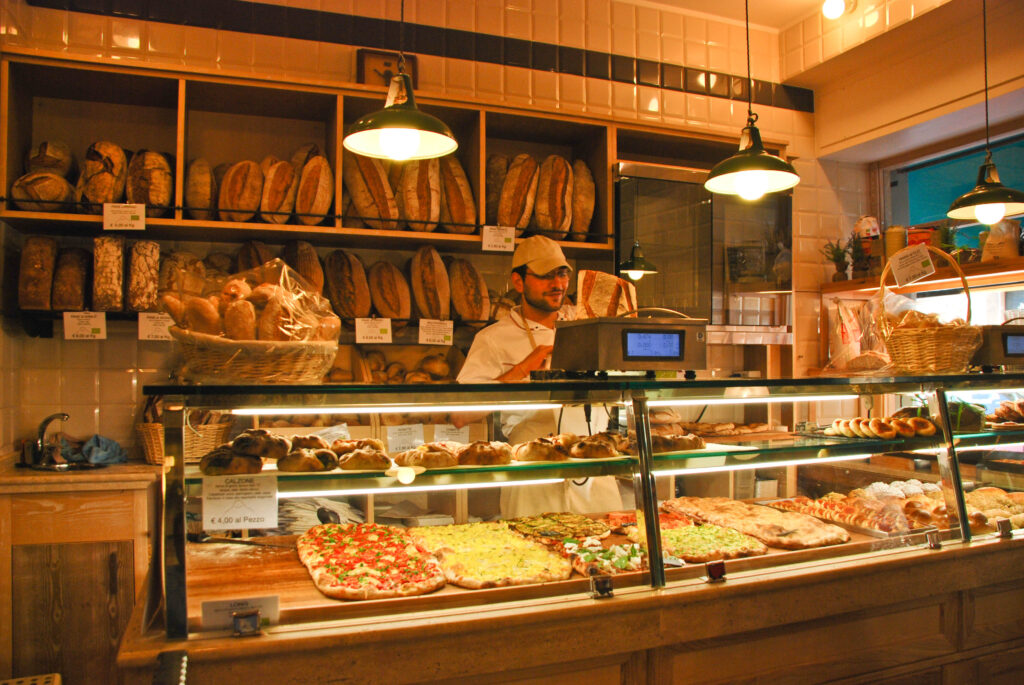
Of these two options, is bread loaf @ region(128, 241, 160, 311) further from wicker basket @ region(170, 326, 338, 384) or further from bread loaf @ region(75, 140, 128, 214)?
wicker basket @ region(170, 326, 338, 384)

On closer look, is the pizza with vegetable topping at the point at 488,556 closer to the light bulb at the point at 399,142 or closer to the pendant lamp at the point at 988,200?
the light bulb at the point at 399,142

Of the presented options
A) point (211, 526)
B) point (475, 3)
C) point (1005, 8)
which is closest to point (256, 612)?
point (211, 526)

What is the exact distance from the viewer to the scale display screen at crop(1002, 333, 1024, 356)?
2.65m

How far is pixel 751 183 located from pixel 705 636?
1.83 m

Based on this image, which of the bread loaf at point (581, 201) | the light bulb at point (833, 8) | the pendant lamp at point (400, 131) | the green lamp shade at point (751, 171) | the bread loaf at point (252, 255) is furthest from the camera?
the light bulb at point (833, 8)

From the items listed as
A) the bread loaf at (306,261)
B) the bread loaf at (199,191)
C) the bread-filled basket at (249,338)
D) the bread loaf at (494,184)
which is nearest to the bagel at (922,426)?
the bread-filled basket at (249,338)

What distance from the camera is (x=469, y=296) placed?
370cm

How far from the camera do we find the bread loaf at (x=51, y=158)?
10.4 ft

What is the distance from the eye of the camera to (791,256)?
4.36m

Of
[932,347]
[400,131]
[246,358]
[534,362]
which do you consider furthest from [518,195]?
[246,358]

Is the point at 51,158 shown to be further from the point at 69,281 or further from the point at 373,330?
the point at 373,330

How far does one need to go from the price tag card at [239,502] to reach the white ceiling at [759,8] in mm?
4038

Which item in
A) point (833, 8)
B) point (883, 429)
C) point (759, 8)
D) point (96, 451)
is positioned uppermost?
point (759, 8)

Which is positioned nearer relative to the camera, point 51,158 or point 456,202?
point 51,158
